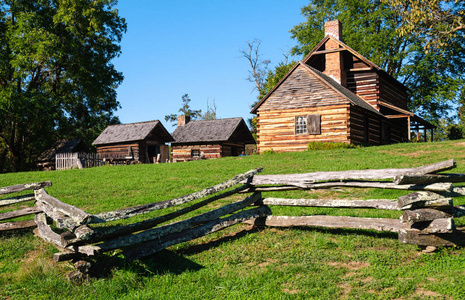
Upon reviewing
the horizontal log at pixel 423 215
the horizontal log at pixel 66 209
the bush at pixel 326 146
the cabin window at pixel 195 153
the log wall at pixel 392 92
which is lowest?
the horizontal log at pixel 423 215

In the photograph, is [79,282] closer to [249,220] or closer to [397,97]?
[249,220]

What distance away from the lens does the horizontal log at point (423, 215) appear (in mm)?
5488

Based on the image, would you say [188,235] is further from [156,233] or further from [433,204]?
[433,204]

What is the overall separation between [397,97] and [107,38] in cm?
3031

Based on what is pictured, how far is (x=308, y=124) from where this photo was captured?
25.7m

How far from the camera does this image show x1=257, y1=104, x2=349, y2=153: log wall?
81.3ft

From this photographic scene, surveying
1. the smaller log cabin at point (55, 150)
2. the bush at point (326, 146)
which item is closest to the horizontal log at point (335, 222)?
the bush at point (326, 146)

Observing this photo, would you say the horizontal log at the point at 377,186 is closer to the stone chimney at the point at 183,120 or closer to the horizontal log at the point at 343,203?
the horizontal log at the point at 343,203

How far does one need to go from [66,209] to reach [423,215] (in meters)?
5.20

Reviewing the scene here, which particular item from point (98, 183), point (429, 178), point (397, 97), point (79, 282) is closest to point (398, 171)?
point (429, 178)

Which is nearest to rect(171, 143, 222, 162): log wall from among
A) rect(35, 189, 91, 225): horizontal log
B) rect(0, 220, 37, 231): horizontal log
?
rect(0, 220, 37, 231): horizontal log

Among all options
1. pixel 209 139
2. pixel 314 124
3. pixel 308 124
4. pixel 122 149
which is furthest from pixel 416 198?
pixel 122 149

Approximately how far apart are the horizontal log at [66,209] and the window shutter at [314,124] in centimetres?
2096

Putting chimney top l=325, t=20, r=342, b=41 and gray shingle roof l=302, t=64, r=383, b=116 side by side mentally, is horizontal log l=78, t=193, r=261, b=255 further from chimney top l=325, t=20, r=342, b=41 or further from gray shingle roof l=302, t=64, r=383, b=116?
chimney top l=325, t=20, r=342, b=41
